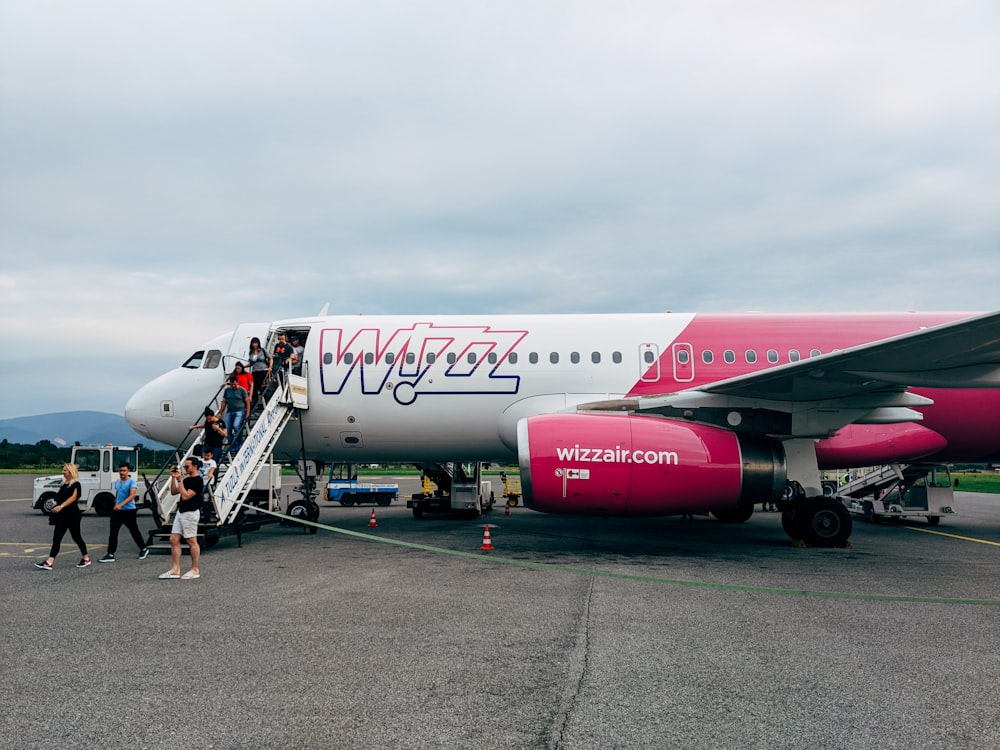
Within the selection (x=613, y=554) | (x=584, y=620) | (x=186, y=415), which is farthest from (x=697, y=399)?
(x=186, y=415)

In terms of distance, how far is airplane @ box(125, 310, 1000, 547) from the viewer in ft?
31.8

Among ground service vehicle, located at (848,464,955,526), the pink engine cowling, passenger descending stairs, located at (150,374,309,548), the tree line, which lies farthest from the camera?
the tree line

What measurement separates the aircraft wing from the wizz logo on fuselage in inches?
81.8

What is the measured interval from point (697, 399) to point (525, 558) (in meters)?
3.61

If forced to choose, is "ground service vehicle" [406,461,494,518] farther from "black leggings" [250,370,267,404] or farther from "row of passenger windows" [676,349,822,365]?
"row of passenger windows" [676,349,822,365]

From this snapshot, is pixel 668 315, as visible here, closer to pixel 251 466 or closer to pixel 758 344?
pixel 758 344

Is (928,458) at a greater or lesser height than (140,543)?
greater

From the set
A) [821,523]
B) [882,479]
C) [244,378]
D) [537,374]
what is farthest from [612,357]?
[882,479]

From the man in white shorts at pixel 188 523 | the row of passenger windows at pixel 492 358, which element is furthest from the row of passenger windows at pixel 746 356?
the man in white shorts at pixel 188 523

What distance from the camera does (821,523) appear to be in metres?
10.9

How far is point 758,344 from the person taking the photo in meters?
12.4

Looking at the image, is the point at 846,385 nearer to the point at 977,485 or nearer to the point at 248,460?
the point at 248,460

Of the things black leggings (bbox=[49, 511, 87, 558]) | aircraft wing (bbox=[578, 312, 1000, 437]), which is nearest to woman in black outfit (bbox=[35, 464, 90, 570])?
black leggings (bbox=[49, 511, 87, 558])

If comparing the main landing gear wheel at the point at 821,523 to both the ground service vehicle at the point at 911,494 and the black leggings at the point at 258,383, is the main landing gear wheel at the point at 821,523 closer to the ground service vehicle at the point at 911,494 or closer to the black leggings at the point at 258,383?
the ground service vehicle at the point at 911,494
